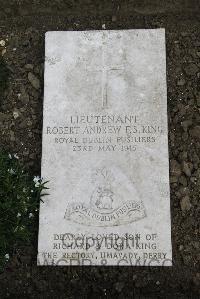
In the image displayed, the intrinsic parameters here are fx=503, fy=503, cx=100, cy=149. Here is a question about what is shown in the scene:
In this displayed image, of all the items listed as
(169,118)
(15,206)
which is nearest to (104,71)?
(169,118)

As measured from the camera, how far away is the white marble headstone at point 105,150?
4289mm

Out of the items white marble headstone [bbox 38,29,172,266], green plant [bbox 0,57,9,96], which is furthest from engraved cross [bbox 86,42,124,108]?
green plant [bbox 0,57,9,96]

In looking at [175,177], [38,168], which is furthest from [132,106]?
[38,168]

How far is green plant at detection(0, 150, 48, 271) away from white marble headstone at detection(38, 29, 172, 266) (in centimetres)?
11

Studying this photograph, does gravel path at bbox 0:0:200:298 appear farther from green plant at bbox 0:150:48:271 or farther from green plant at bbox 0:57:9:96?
green plant at bbox 0:150:48:271

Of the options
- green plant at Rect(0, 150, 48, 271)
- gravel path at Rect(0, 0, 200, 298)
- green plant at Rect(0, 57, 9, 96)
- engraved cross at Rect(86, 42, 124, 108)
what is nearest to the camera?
green plant at Rect(0, 150, 48, 271)

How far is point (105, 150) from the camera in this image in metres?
4.46

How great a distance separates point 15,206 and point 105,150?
922mm

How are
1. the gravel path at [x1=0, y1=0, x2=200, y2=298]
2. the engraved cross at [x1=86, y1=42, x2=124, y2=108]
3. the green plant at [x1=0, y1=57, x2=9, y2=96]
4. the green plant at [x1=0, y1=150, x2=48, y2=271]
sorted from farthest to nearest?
the green plant at [x1=0, y1=57, x2=9, y2=96] → the engraved cross at [x1=86, y1=42, x2=124, y2=108] → the gravel path at [x1=0, y1=0, x2=200, y2=298] → the green plant at [x1=0, y1=150, x2=48, y2=271]

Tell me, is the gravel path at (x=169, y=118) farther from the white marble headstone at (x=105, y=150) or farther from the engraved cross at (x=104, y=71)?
the engraved cross at (x=104, y=71)

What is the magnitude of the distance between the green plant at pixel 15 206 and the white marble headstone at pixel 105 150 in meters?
0.11

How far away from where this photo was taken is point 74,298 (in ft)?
14.2

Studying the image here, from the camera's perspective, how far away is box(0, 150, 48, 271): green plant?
4.24 metres

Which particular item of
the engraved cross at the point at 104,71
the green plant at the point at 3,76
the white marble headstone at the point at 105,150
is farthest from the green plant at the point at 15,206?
the engraved cross at the point at 104,71
